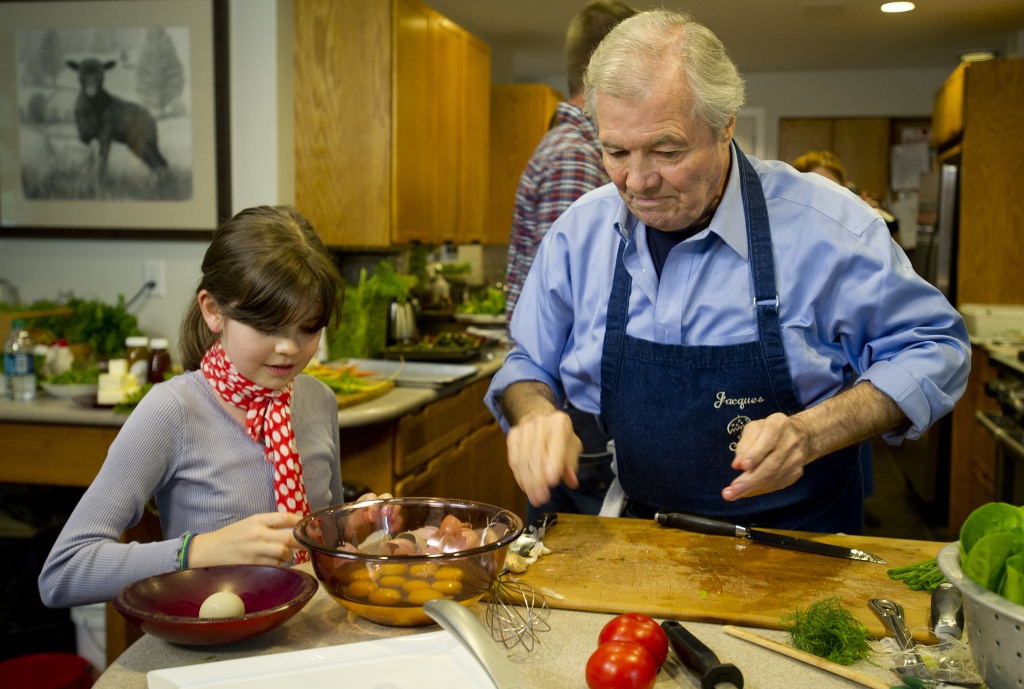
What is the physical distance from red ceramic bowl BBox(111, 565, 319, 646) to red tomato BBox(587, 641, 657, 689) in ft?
1.20

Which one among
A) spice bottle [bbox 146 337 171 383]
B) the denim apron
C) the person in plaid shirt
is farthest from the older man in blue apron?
spice bottle [bbox 146 337 171 383]

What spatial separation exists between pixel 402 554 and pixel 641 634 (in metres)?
0.32

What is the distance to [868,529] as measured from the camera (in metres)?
5.07

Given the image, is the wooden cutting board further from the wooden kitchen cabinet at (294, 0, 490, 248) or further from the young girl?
the young girl

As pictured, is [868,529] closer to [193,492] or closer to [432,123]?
[432,123]

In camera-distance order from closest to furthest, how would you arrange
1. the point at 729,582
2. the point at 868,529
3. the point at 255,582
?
the point at 255,582
the point at 729,582
the point at 868,529

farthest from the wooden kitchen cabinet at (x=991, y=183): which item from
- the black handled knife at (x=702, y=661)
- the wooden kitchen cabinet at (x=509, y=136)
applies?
the black handled knife at (x=702, y=661)

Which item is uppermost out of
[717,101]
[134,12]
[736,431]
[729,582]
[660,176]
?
[134,12]

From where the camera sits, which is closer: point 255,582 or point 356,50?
point 255,582

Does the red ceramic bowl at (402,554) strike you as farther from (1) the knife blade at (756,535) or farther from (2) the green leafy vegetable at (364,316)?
(2) the green leafy vegetable at (364,316)

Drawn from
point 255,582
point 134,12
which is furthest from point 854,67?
point 255,582

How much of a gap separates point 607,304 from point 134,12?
8.81 feet

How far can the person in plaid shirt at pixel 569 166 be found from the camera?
270 cm

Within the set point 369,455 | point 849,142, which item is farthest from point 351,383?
point 849,142
